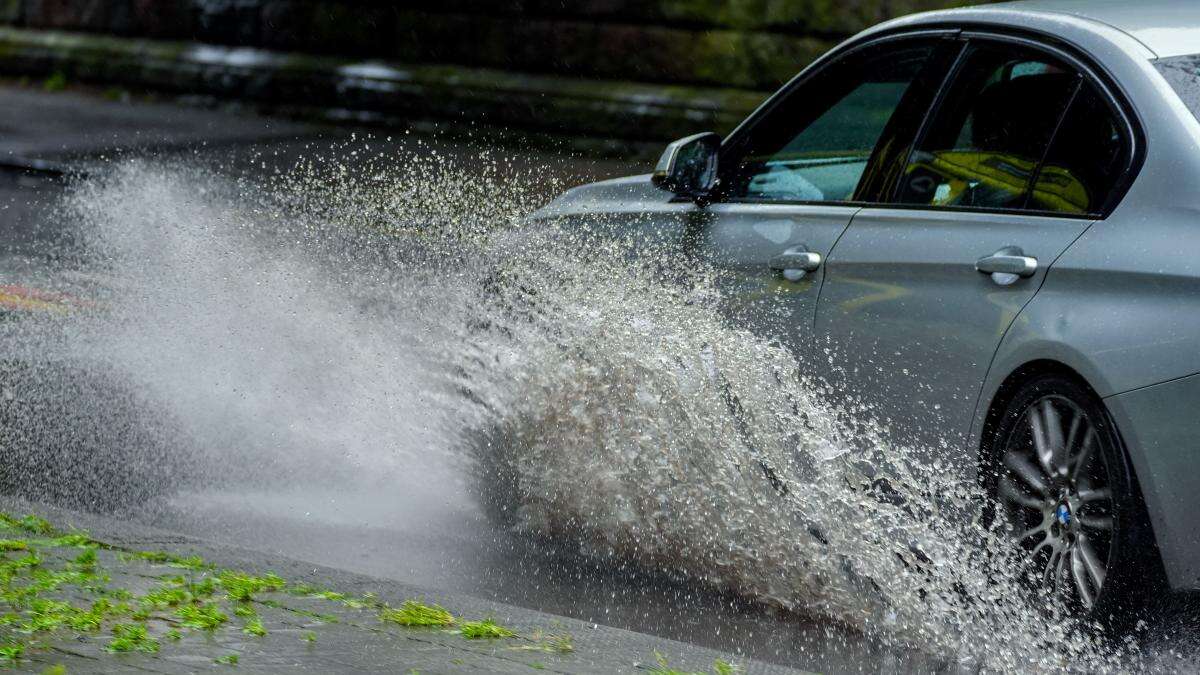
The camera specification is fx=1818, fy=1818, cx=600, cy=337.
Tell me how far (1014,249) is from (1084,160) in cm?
29

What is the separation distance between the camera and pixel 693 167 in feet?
19.6

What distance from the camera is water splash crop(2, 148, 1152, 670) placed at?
4770 millimetres

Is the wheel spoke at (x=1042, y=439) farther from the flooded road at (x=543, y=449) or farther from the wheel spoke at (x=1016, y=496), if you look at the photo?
the flooded road at (x=543, y=449)

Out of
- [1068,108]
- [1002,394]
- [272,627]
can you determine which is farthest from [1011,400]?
[272,627]

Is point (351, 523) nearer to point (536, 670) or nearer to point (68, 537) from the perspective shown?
point (68, 537)

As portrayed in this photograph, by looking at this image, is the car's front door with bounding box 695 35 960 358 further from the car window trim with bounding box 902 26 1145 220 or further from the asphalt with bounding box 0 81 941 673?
the asphalt with bounding box 0 81 941 673

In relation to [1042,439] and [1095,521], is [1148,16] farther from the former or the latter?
[1095,521]

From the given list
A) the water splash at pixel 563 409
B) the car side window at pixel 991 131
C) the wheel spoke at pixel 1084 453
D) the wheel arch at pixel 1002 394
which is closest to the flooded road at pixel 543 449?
the water splash at pixel 563 409

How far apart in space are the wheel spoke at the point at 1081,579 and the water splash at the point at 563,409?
3.5 inches

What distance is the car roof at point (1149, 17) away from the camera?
4.68m

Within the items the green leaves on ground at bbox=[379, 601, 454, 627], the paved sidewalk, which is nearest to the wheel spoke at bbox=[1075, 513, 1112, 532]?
the paved sidewalk

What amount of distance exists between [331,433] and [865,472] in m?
2.29

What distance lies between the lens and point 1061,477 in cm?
443

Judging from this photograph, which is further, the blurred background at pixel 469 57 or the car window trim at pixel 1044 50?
the blurred background at pixel 469 57
